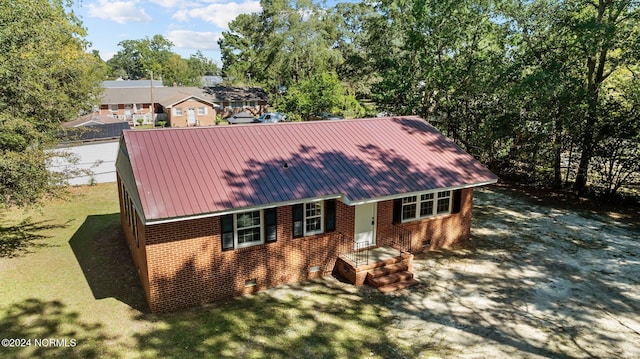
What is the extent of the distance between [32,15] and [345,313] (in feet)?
42.1

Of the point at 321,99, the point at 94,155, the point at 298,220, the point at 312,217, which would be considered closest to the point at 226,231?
the point at 298,220

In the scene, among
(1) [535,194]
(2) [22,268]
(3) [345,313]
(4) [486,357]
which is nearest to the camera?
(4) [486,357]

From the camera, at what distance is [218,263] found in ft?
34.6

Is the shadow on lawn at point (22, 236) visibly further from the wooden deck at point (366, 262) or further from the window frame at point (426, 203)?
the window frame at point (426, 203)

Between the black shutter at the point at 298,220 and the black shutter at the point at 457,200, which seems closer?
the black shutter at the point at 298,220

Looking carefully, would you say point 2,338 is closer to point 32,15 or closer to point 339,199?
point 339,199

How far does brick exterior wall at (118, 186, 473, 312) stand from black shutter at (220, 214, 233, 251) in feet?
0.34

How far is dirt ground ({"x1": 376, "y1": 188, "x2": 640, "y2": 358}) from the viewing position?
9.09 m

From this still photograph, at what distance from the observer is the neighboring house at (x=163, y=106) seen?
155ft

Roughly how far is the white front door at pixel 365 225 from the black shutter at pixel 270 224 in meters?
2.64

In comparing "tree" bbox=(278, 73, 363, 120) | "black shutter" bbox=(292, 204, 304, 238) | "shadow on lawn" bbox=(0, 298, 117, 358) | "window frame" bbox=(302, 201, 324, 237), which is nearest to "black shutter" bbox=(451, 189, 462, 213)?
"window frame" bbox=(302, 201, 324, 237)

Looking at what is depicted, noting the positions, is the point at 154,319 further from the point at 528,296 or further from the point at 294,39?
the point at 294,39

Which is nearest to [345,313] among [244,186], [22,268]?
[244,186]

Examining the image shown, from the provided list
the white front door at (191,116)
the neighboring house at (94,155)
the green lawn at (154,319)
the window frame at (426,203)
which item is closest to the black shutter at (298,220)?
the green lawn at (154,319)
